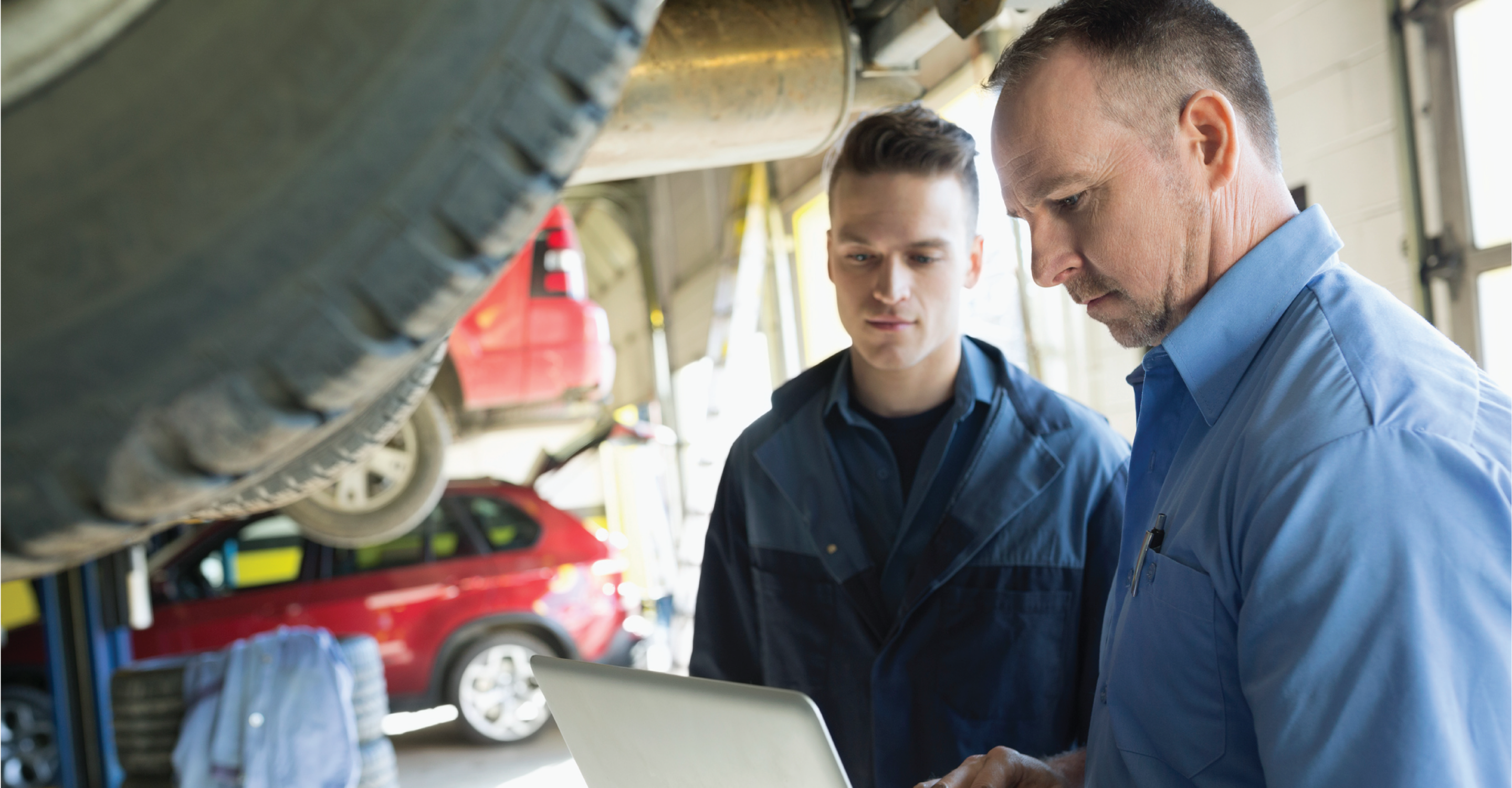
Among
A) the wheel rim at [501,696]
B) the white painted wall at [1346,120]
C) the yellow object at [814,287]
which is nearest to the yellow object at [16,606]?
the wheel rim at [501,696]

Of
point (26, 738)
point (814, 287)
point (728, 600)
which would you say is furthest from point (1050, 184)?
point (814, 287)

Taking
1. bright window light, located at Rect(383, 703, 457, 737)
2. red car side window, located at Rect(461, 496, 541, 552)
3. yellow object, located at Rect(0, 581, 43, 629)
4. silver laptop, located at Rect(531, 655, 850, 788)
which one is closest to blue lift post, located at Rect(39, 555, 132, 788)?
yellow object, located at Rect(0, 581, 43, 629)

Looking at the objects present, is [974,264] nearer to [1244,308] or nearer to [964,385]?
[964,385]

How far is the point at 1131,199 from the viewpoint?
0.86 m

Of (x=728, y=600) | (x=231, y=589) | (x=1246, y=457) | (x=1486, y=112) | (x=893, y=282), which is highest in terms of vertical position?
(x=1486, y=112)

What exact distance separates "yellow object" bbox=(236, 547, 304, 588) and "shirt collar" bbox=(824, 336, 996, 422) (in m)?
3.92

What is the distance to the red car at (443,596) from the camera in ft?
14.8

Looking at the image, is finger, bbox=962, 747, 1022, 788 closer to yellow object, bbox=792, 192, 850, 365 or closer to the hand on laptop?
the hand on laptop

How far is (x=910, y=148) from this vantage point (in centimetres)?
147

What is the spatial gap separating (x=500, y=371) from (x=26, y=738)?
2531mm

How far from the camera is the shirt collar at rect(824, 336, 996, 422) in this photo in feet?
4.82

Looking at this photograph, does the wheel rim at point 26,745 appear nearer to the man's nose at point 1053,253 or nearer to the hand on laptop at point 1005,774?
the hand on laptop at point 1005,774

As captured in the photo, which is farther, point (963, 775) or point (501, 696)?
point (501, 696)

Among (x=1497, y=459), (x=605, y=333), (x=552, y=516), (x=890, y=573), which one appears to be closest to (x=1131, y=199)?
(x=1497, y=459)
